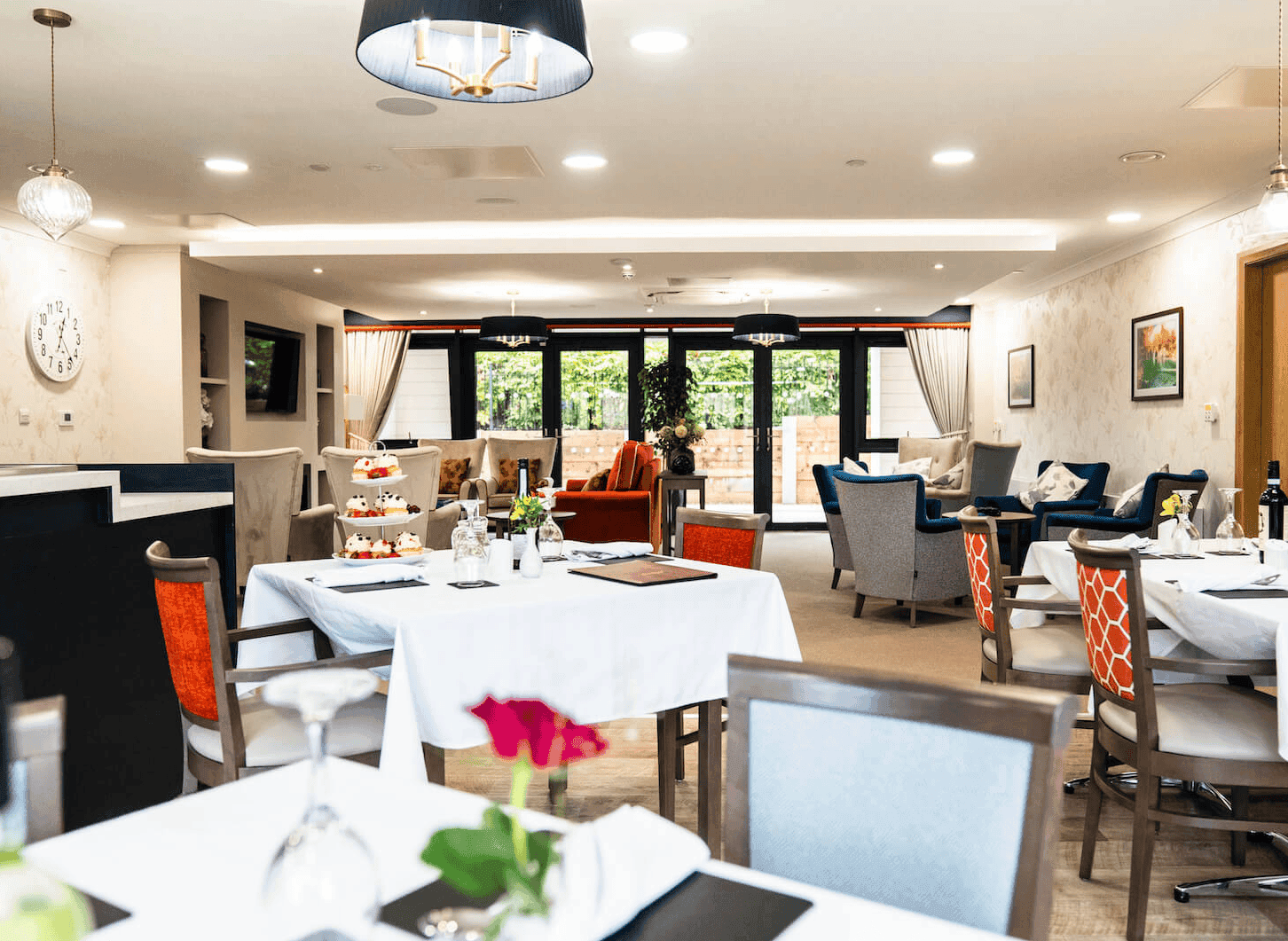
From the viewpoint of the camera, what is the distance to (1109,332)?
7.97 metres

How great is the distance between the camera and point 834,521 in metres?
7.14

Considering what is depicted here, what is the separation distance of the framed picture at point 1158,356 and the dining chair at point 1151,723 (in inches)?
198

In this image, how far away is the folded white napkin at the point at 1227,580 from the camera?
7.94 feet

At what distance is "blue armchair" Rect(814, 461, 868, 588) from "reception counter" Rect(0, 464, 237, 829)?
4.79m

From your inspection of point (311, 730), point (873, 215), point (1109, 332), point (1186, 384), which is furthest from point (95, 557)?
point (1109, 332)

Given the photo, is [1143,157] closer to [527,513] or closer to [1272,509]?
[1272,509]

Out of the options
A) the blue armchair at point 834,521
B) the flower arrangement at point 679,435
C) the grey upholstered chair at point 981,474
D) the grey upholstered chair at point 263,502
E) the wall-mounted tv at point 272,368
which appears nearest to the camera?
the grey upholstered chair at point 263,502

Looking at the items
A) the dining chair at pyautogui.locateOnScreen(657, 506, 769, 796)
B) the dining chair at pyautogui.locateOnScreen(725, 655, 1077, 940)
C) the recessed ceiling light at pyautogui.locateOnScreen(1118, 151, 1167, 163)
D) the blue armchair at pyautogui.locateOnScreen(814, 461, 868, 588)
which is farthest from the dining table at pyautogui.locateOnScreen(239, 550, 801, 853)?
the blue armchair at pyautogui.locateOnScreen(814, 461, 868, 588)

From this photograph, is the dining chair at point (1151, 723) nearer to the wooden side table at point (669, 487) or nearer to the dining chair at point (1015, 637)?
the dining chair at point (1015, 637)

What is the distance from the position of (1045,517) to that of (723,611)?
15.6 ft

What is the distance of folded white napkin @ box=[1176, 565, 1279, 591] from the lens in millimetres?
2420

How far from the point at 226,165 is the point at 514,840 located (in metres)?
5.56

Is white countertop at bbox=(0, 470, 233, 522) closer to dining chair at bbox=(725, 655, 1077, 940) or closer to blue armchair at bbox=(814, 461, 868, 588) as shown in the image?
dining chair at bbox=(725, 655, 1077, 940)

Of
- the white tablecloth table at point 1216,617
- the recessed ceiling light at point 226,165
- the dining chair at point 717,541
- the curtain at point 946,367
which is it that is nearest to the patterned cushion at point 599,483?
the recessed ceiling light at point 226,165
